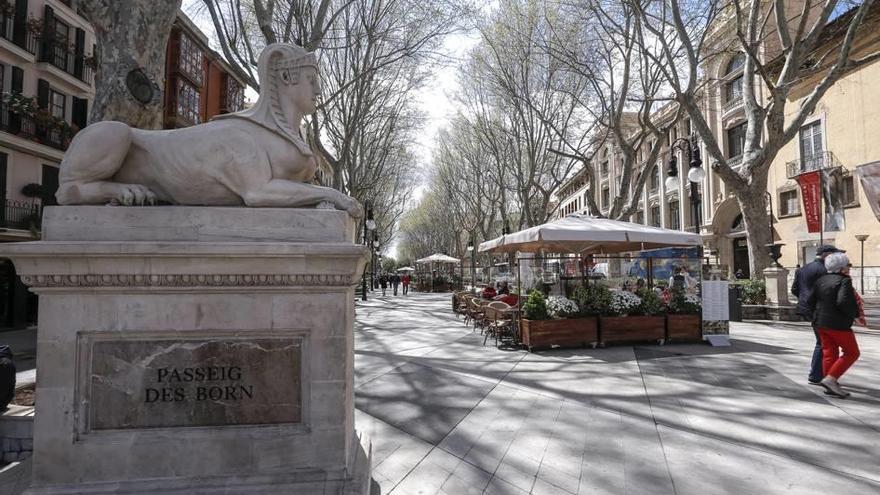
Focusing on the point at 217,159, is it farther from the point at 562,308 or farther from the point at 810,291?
the point at 562,308

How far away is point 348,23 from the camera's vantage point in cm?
1385

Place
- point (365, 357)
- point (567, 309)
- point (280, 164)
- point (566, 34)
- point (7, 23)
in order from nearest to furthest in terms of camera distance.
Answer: point (280, 164) → point (365, 357) → point (567, 309) → point (566, 34) → point (7, 23)

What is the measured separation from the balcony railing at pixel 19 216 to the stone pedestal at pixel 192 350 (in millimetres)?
18431

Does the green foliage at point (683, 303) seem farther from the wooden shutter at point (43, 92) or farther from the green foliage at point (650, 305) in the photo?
the wooden shutter at point (43, 92)

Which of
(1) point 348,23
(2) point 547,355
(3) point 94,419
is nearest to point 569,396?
(2) point 547,355

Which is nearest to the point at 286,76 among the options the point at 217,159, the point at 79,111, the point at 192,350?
the point at 217,159

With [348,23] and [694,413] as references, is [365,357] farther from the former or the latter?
[348,23]

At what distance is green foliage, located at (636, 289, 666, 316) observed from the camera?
8898 millimetres

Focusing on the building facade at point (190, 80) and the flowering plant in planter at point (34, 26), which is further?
the building facade at point (190, 80)

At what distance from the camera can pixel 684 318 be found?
8.97 metres

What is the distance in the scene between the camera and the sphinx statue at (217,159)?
2.48 meters

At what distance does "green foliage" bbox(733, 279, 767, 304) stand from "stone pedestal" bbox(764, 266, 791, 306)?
0.31 meters

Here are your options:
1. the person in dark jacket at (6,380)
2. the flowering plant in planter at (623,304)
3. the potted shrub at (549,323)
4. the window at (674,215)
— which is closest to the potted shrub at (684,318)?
the flowering plant in planter at (623,304)

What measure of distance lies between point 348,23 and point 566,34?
708cm
